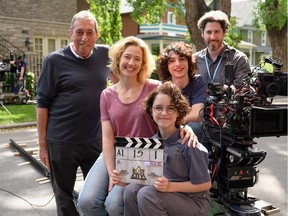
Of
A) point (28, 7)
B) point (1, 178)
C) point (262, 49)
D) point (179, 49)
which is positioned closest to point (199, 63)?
point (179, 49)

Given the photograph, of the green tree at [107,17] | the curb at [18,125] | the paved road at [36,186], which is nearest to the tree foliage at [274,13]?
the green tree at [107,17]

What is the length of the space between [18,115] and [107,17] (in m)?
9.47

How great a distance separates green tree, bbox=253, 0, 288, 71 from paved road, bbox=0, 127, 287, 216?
14664 millimetres

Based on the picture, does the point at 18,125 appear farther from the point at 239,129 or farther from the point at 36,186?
the point at 239,129

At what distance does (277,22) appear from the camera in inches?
818

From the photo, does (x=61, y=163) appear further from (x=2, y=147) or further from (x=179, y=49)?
(x=2, y=147)

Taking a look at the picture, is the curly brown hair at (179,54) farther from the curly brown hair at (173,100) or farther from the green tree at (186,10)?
the green tree at (186,10)

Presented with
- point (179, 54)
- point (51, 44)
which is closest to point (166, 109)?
point (179, 54)

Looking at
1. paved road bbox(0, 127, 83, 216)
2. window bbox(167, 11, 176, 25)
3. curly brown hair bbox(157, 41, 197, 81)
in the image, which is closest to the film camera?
curly brown hair bbox(157, 41, 197, 81)

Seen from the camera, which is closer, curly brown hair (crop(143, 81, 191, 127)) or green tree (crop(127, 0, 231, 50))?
curly brown hair (crop(143, 81, 191, 127))

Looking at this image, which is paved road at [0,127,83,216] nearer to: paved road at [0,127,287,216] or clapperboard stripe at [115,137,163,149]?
paved road at [0,127,287,216]

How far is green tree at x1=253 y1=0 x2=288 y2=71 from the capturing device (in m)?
20.6

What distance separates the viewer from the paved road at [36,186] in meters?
4.65

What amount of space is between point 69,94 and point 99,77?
33 centimetres
